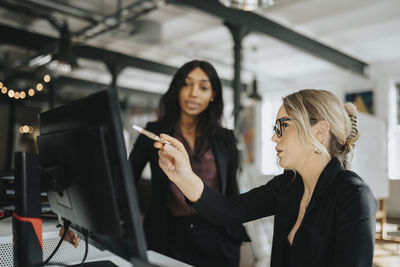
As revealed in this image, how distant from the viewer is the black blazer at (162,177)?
1.85m

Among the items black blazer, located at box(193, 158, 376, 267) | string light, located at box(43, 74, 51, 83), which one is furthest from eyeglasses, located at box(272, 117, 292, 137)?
string light, located at box(43, 74, 51, 83)

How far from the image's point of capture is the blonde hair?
55.4 inches

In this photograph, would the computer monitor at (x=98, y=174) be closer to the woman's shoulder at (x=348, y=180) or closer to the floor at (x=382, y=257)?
the woman's shoulder at (x=348, y=180)

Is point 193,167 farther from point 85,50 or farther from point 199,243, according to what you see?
point 85,50

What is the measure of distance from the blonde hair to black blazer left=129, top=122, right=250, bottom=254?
0.60m

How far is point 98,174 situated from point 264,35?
5.64m

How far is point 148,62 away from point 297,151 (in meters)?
7.59

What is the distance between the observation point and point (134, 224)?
0.80 meters

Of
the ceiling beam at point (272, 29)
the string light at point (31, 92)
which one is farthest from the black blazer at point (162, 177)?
the string light at point (31, 92)

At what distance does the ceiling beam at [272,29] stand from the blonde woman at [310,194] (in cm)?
379

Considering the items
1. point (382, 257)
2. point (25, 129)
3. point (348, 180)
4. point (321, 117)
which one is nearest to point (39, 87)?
point (25, 129)

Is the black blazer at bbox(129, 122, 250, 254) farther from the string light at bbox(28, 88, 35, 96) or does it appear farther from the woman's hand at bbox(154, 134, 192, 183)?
the string light at bbox(28, 88, 35, 96)

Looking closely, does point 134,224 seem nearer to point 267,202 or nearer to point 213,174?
point 267,202

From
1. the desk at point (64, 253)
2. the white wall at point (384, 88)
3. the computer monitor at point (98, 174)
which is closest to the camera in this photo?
the computer monitor at point (98, 174)
